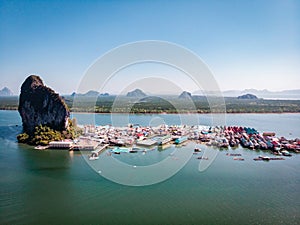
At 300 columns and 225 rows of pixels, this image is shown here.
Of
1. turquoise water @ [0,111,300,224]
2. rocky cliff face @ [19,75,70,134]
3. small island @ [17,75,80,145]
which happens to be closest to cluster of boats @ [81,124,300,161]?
small island @ [17,75,80,145]

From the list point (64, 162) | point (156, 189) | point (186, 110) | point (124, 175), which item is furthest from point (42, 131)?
point (186, 110)

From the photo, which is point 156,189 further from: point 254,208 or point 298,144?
point 298,144

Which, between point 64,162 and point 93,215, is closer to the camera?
point 93,215

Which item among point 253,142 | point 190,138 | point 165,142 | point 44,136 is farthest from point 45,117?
point 253,142

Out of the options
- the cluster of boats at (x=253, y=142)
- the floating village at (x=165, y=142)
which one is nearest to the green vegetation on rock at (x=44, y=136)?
the floating village at (x=165, y=142)

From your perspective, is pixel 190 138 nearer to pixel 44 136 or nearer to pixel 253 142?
pixel 253 142

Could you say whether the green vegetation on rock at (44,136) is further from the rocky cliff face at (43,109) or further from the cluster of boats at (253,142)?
the cluster of boats at (253,142)
